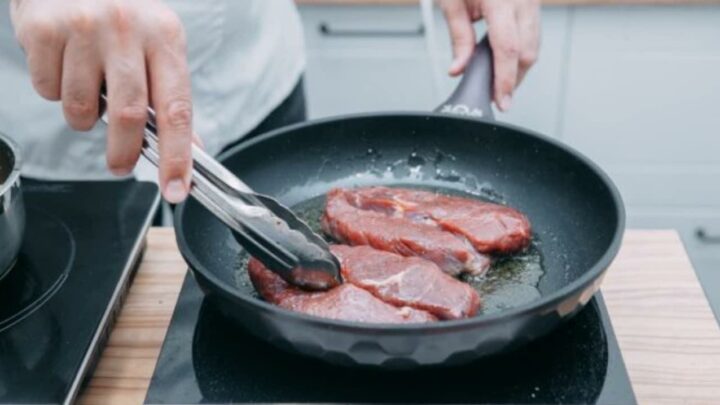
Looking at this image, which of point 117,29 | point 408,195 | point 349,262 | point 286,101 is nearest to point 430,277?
point 349,262

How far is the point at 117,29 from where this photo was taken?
715mm

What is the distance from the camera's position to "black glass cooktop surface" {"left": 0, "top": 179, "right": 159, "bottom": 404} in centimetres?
76

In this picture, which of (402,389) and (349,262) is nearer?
(402,389)

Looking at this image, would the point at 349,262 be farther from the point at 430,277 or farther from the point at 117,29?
the point at 117,29

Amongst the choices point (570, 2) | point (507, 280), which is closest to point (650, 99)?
point (570, 2)

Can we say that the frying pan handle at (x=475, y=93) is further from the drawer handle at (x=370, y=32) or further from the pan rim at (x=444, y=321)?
the drawer handle at (x=370, y=32)

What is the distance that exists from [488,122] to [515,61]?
11cm

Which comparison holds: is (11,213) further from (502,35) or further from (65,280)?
(502,35)

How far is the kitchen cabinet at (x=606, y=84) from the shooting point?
1.93 metres

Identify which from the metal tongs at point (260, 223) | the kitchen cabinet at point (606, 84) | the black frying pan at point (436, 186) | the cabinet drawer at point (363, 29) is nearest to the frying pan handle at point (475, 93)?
the black frying pan at point (436, 186)

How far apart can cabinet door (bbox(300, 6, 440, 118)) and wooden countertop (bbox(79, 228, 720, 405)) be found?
1.00m

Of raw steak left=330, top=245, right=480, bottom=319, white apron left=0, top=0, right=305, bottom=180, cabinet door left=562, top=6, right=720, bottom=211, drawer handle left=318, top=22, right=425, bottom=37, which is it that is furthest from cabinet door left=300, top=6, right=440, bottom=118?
raw steak left=330, top=245, right=480, bottom=319

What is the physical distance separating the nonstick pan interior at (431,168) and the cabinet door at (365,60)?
0.86 m

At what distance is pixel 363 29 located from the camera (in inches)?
77.2
